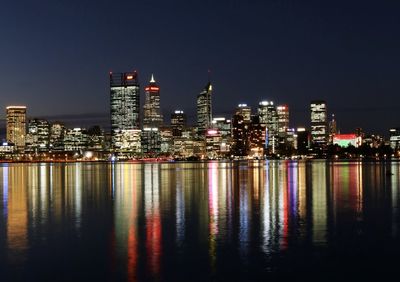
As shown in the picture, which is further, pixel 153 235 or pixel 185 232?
pixel 185 232

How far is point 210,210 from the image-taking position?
34312 millimetres

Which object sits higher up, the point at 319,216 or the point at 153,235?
the point at 153,235

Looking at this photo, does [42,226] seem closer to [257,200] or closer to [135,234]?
[135,234]

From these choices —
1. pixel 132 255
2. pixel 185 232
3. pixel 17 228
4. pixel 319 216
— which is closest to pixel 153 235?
pixel 185 232

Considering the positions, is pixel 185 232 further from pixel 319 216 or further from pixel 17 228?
pixel 319 216

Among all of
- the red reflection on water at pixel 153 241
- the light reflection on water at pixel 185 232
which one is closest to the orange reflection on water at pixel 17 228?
the light reflection on water at pixel 185 232

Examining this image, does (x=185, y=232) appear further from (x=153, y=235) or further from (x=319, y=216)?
(x=319, y=216)

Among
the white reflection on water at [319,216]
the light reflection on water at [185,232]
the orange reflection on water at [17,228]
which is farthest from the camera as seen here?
the white reflection on water at [319,216]

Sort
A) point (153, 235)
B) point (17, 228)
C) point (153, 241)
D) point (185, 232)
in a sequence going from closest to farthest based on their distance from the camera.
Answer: point (153, 241) → point (153, 235) → point (185, 232) → point (17, 228)

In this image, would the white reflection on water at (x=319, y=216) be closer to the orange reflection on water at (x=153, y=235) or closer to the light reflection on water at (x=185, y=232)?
the light reflection on water at (x=185, y=232)

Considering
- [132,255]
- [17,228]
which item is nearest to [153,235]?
[132,255]

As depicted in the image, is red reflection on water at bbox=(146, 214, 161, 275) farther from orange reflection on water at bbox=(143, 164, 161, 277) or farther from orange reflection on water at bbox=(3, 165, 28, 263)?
orange reflection on water at bbox=(3, 165, 28, 263)

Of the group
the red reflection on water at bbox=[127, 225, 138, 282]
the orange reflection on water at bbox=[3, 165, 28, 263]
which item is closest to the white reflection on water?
the red reflection on water at bbox=[127, 225, 138, 282]

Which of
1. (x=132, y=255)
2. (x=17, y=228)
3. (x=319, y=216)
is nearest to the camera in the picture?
(x=132, y=255)
